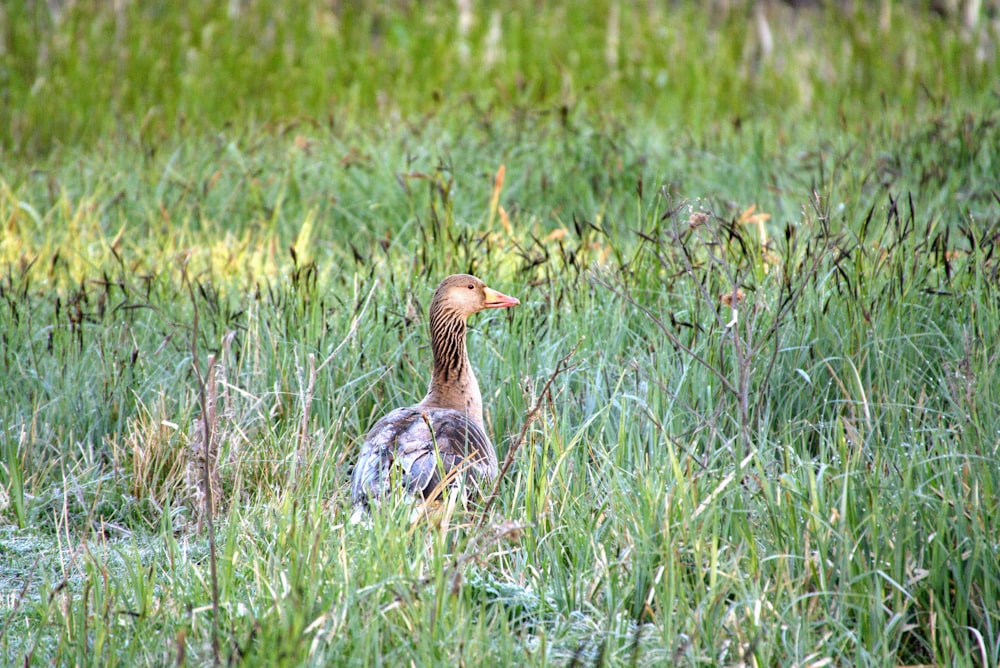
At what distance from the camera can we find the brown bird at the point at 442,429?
348 cm

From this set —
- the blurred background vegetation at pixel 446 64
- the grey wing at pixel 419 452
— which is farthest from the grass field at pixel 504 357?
the grey wing at pixel 419 452

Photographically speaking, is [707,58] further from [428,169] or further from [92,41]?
[92,41]

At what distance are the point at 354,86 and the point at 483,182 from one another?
2.92 m

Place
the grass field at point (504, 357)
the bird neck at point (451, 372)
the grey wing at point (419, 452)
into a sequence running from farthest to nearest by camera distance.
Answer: the bird neck at point (451, 372) → the grey wing at point (419, 452) → the grass field at point (504, 357)

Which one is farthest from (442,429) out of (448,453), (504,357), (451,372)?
(504,357)

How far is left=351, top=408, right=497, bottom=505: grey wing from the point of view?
11.4ft

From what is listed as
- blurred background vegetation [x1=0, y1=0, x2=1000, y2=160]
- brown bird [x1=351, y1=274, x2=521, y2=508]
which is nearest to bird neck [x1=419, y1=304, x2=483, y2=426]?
brown bird [x1=351, y1=274, x2=521, y2=508]

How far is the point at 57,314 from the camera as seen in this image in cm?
459

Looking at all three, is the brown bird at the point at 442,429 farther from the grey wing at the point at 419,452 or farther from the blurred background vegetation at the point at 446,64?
the blurred background vegetation at the point at 446,64

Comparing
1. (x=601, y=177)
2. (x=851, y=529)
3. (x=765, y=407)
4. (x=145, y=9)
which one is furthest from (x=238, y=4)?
(x=851, y=529)

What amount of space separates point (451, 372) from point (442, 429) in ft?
2.02

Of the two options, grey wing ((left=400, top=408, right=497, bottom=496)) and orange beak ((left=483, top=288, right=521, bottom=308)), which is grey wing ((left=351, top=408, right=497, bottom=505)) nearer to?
grey wing ((left=400, top=408, right=497, bottom=496))

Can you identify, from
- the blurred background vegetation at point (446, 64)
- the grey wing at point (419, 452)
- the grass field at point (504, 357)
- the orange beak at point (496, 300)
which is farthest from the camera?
the blurred background vegetation at point (446, 64)

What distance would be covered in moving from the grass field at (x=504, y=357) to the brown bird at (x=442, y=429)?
17cm
